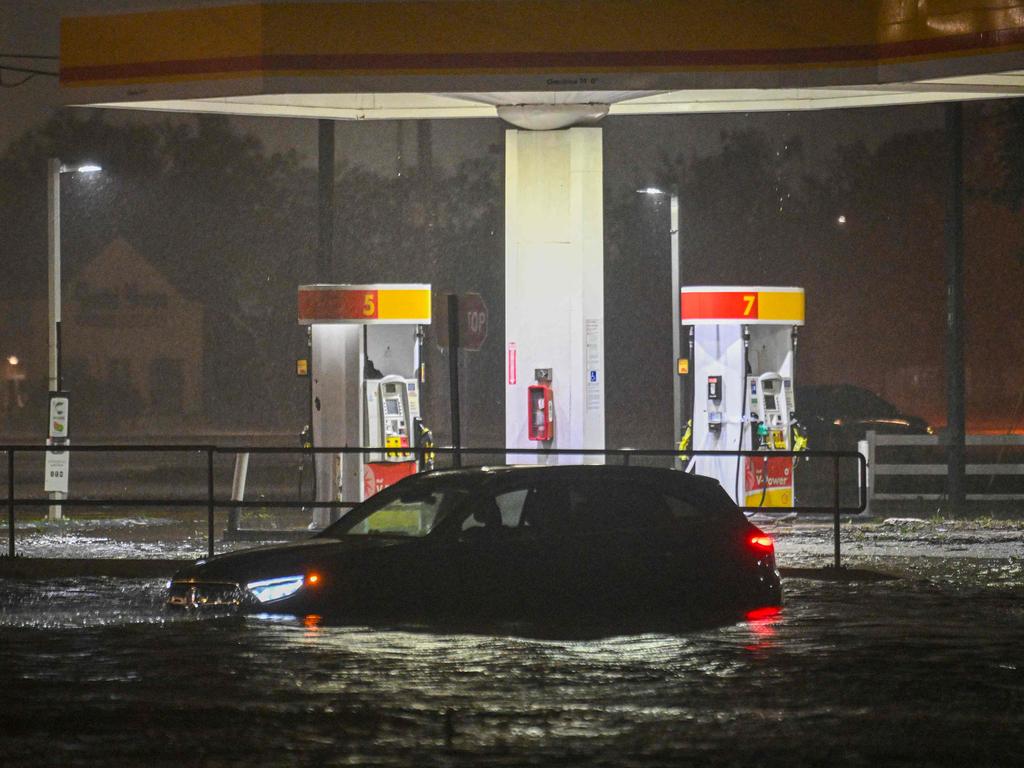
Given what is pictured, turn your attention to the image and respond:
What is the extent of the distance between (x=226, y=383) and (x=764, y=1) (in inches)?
2135

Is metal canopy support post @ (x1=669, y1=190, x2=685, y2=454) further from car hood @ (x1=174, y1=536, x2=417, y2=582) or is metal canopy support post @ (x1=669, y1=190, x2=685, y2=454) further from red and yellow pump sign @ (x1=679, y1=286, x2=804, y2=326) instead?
car hood @ (x1=174, y1=536, x2=417, y2=582)

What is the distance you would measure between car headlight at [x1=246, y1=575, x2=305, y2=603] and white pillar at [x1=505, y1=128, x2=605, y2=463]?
414 inches

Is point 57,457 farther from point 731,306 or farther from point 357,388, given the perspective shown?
point 731,306

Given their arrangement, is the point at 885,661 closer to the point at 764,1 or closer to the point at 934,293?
the point at 764,1

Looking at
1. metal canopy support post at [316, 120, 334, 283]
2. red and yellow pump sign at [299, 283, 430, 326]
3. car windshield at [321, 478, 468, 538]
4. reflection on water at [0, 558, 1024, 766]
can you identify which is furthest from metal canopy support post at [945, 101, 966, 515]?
car windshield at [321, 478, 468, 538]

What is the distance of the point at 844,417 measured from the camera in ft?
137

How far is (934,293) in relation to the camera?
66.6 m

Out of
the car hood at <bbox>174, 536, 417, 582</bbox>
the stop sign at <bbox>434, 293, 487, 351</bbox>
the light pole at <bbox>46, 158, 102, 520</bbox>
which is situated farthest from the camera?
the light pole at <bbox>46, 158, 102, 520</bbox>

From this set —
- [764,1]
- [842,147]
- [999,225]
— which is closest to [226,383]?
[842,147]

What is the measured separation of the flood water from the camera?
7766mm

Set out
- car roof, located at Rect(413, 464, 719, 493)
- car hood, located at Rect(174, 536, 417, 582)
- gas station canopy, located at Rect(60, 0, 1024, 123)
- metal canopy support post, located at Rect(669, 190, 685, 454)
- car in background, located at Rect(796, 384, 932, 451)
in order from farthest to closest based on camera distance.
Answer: car in background, located at Rect(796, 384, 932, 451) < metal canopy support post, located at Rect(669, 190, 685, 454) < gas station canopy, located at Rect(60, 0, 1024, 123) < car roof, located at Rect(413, 464, 719, 493) < car hood, located at Rect(174, 536, 417, 582)

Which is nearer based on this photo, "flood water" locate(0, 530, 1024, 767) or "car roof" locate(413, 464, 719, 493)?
"flood water" locate(0, 530, 1024, 767)

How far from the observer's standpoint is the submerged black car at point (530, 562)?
11.1 metres

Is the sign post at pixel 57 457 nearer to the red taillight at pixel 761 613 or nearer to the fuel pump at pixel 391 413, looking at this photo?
the fuel pump at pixel 391 413
